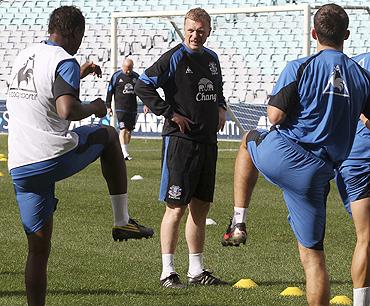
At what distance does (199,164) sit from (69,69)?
2.51 meters

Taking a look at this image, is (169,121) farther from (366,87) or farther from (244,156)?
(366,87)

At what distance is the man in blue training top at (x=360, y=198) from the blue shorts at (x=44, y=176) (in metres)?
1.73

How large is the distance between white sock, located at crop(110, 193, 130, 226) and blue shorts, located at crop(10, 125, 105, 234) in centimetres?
42

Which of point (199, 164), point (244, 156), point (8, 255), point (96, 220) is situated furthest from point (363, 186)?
point (96, 220)

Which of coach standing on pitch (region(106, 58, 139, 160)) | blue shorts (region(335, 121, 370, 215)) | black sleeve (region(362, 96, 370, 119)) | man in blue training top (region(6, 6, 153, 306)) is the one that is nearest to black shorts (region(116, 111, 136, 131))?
coach standing on pitch (region(106, 58, 139, 160))

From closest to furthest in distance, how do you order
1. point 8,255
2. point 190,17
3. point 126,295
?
point 126,295, point 190,17, point 8,255

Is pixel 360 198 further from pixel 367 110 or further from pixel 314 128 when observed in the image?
pixel 314 128

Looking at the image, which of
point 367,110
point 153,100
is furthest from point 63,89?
point 153,100

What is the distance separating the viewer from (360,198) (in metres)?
7.40

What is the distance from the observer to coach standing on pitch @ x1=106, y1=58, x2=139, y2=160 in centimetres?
2273

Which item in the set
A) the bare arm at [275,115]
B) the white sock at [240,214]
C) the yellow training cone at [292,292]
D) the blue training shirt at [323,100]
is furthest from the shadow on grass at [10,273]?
the bare arm at [275,115]

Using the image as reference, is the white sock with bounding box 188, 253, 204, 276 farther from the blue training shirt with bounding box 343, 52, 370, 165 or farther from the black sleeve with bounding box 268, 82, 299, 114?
the black sleeve with bounding box 268, 82, 299, 114

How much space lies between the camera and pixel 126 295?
8375mm

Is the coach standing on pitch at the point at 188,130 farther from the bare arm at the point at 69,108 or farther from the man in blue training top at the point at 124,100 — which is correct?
the man in blue training top at the point at 124,100
